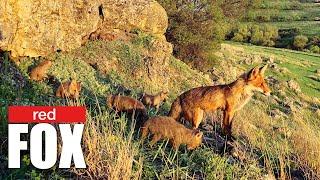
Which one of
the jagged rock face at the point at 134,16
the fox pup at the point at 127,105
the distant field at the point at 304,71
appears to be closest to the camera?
the fox pup at the point at 127,105

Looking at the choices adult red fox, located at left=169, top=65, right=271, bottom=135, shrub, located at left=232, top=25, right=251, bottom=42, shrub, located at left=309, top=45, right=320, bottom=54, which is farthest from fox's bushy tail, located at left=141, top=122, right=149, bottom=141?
shrub, located at left=309, top=45, right=320, bottom=54

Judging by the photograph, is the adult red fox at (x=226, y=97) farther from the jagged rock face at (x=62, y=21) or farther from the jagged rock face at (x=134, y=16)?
the jagged rock face at (x=134, y=16)

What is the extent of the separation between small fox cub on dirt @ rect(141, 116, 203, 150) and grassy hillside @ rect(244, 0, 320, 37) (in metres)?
72.4

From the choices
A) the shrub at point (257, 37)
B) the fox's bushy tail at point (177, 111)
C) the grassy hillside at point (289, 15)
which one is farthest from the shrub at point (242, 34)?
the fox's bushy tail at point (177, 111)

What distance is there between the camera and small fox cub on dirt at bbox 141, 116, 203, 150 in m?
7.83

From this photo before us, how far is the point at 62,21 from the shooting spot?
1722 centimetres

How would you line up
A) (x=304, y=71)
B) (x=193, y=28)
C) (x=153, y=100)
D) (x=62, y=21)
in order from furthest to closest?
1. (x=304, y=71)
2. (x=193, y=28)
3. (x=62, y=21)
4. (x=153, y=100)

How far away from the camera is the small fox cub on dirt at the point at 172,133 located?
783cm

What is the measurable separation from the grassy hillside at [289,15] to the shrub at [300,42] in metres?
4.35

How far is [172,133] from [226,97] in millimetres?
1345

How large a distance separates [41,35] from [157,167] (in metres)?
10.0

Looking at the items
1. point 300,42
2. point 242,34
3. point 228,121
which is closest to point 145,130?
point 228,121

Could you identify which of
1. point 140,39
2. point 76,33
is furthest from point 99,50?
point 140,39

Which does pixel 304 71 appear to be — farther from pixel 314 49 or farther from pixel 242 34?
pixel 242 34
